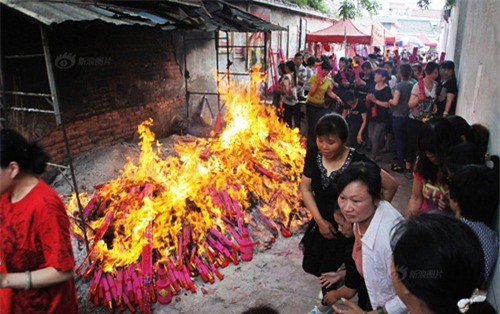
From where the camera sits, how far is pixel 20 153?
2.36 metres

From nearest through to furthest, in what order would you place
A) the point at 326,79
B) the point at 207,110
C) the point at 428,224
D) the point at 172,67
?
1. the point at 428,224
2. the point at 326,79
3. the point at 172,67
4. the point at 207,110

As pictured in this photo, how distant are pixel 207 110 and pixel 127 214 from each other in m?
6.80

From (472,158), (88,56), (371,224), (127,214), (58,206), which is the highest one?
(88,56)

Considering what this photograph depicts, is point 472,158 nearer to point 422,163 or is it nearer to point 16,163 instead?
point 422,163

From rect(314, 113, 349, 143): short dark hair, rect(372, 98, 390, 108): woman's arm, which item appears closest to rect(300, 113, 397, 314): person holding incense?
rect(314, 113, 349, 143): short dark hair

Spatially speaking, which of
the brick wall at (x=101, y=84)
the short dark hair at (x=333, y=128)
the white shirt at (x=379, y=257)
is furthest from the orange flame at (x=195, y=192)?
the white shirt at (x=379, y=257)

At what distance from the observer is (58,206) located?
2.37 m

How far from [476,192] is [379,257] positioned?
2.31 ft

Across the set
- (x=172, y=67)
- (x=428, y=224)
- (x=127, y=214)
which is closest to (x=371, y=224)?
(x=428, y=224)

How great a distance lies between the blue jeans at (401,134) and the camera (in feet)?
26.4

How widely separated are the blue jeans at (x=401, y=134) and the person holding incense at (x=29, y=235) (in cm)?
725

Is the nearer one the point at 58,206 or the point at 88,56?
the point at 58,206

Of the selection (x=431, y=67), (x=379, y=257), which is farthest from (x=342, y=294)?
(x=431, y=67)

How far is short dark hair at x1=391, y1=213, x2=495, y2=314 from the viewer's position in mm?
1440
